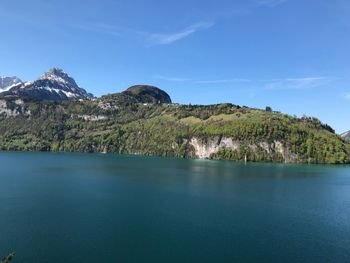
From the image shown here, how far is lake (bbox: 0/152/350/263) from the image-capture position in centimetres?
6184

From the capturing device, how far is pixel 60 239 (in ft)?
221

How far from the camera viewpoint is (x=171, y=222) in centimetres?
8219

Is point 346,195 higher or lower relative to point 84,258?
higher

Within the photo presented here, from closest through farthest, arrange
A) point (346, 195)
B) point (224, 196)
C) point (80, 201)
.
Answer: point (80, 201) < point (224, 196) < point (346, 195)

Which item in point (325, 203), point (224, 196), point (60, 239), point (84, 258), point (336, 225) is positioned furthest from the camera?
point (224, 196)

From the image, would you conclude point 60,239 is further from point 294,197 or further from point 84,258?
point 294,197

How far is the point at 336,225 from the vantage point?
3332 inches

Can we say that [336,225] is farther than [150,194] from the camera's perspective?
No

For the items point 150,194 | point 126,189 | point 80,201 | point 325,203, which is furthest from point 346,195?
point 80,201

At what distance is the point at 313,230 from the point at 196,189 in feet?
190

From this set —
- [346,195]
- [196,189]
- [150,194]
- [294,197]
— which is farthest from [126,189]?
[346,195]

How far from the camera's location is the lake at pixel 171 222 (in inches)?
2435

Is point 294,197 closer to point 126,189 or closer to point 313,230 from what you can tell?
point 313,230

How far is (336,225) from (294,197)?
35.5m
